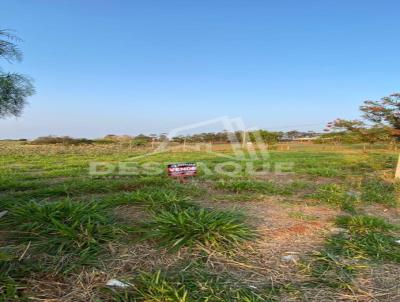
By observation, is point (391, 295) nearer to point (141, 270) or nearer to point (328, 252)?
point (328, 252)

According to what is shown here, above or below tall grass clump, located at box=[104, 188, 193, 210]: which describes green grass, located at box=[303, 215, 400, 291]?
below

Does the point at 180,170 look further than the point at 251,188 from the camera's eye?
Yes

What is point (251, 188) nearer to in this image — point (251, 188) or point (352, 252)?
point (251, 188)

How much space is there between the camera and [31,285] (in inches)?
87.2

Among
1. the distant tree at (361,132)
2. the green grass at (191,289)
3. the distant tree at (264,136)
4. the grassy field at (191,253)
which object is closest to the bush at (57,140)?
the distant tree at (264,136)

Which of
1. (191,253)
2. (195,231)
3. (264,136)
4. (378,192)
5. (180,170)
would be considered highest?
(264,136)

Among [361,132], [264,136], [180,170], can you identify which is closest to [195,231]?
[180,170]

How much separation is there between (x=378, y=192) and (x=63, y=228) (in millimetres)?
5115

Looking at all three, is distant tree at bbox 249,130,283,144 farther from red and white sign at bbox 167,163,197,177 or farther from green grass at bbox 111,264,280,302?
green grass at bbox 111,264,280,302

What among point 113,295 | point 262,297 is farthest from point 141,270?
point 262,297

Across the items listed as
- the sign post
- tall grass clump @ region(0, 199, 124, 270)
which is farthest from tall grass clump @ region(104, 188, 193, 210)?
the sign post

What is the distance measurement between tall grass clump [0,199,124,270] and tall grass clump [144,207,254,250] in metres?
0.36

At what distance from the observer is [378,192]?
5875mm

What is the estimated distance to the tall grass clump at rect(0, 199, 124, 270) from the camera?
272 centimetres
